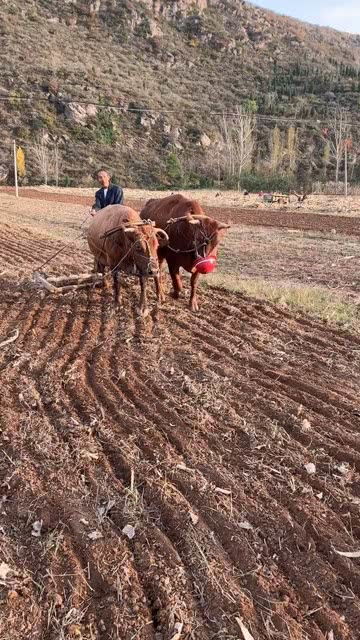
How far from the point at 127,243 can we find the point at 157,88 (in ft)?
271

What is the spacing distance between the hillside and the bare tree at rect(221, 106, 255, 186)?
1.56 metres

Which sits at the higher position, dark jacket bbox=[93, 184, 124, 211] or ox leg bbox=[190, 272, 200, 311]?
dark jacket bbox=[93, 184, 124, 211]

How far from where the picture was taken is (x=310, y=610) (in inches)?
117

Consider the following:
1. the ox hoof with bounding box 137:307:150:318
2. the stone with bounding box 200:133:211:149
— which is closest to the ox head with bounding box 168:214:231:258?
the ox hoof with bounding box 137:307:150:318

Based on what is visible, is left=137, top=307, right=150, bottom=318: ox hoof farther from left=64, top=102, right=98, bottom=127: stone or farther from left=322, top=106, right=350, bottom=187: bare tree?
left=322, top=106, right=350, bottom=187: bare tree

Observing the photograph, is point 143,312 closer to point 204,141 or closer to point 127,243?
point 127,243

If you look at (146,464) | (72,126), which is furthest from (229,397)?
(72,126)

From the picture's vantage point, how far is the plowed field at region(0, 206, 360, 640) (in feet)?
9.71

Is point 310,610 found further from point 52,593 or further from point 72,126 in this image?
point 72,126

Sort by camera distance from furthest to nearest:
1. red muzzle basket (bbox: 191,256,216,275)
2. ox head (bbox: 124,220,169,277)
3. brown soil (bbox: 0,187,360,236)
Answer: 1. brown soil (bbox: 0,187,360,236)
2. red muzzle basket (bbox: 191,256,216,275)
3. ox head (bbox: 124,220,169,277)

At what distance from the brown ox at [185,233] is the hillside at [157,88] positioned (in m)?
54.2

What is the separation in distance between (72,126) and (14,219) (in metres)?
51.1

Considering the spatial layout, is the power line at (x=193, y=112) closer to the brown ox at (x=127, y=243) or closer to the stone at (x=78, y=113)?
the stone at (x=78, y=113)

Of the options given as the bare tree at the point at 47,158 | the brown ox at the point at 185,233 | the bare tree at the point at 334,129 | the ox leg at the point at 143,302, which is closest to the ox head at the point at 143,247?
the ox leg at the point at 143,302
